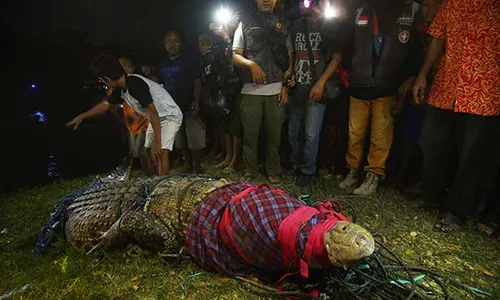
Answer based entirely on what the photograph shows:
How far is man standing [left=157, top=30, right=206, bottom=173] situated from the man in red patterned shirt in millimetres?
3047

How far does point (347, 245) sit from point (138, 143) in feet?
10.4

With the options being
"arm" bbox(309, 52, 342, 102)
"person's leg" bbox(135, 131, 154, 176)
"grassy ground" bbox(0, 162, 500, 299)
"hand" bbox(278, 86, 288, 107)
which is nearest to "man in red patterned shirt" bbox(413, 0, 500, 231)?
"grassy ground" bbox(0, 162, 500, 299)

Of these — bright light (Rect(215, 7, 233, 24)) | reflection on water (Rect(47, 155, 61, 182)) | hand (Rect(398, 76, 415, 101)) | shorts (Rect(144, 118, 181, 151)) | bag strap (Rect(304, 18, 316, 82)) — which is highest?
bright light (Rect(215, 7, 233, 24))

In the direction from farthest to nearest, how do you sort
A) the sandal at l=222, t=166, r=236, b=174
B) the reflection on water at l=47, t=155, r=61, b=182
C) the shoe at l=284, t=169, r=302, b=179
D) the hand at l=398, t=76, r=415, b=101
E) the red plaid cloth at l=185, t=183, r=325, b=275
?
the reflection on water at l=47, t=155, r=61, b=182 → the sandal at l=222, t=166, r=236, b=174 → the shoe at l=284, t=169, r=302, b=179 → the hand at l=398, t=76, r=415, b=101 → the red plaid cloth at l=185, t=183, r=325, b=275

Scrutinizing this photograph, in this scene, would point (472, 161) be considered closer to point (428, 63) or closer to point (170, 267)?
point (428, 63)

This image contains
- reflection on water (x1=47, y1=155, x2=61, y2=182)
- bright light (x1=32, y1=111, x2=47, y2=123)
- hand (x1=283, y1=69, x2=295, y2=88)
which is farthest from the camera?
bright light (x1=32, y1=111, x2=47, y2=123)

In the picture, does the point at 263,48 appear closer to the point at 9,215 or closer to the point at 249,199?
the point at 249,199

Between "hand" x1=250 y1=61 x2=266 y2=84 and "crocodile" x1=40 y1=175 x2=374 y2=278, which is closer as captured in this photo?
"crocodile" x1=40 y1=175 x2=374 y2=278

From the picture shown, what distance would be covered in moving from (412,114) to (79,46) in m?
14.8

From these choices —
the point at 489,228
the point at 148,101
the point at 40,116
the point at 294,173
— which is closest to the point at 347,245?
the point at 489,228

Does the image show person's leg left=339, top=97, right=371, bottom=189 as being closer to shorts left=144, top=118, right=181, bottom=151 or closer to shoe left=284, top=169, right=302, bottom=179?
shoe left=284, top=169, right=302, bottom=179

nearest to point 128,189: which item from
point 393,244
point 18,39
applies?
point 393,244

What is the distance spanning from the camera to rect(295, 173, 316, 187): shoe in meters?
4.08

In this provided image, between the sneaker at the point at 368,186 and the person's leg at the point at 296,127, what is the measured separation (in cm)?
94
